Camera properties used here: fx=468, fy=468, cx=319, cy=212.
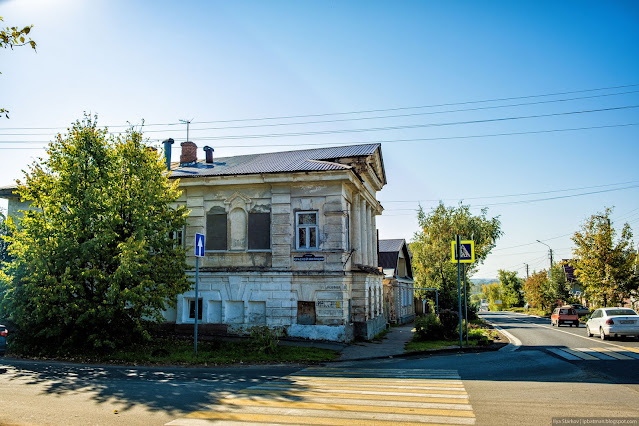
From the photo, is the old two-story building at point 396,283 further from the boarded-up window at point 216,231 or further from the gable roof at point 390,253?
the boarded-up window at point 216,231

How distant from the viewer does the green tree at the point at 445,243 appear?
38.9m

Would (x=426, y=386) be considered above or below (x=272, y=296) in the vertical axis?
below

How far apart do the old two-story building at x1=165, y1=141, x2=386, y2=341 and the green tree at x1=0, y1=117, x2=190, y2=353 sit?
144 inches

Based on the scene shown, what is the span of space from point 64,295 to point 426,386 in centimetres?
1171

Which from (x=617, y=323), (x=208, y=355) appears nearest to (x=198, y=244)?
(x=208, y=355)

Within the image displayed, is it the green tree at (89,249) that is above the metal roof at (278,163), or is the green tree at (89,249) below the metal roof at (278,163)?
below

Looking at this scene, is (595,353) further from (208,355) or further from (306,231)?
(208,355)

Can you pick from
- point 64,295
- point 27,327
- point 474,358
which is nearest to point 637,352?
point 474,358

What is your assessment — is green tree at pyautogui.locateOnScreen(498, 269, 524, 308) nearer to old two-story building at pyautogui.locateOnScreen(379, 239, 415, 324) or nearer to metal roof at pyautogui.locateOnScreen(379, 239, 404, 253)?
old two-story building at pyautogui.locateOnScreen(379, 239, 415, 324)

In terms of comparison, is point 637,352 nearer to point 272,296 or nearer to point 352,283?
point 352,283

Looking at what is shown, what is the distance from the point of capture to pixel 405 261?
4728 centimetres

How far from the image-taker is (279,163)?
21859mm

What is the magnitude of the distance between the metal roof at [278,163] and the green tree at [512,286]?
229 feet

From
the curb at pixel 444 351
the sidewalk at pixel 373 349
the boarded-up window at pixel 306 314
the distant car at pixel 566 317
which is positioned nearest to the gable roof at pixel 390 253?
the distant car at pixel 566 317
